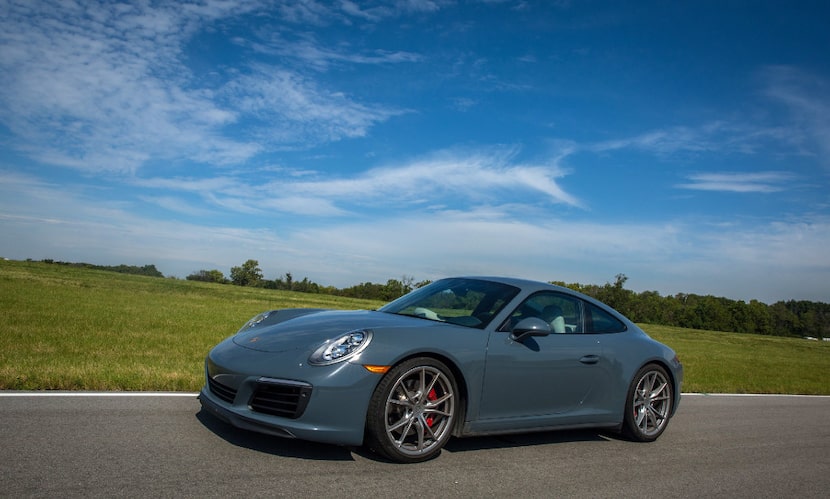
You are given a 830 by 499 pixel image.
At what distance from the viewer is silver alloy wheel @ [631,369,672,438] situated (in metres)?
6.02

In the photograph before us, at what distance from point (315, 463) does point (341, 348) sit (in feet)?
2.54

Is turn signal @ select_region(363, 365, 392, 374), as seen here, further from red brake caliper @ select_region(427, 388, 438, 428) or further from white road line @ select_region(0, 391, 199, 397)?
white road line @ select_region(0, 391, 199, 397)

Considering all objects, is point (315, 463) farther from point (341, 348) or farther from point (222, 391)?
point (222, 391)

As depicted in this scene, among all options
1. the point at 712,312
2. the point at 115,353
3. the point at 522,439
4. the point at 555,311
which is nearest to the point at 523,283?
the point at 555,311

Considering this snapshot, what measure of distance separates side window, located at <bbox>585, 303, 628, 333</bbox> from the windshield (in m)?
0.92

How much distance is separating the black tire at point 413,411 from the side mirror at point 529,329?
0.73m

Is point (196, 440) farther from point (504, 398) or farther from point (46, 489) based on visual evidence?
point (504, 398)

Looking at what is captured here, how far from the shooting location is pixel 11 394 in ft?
18.0

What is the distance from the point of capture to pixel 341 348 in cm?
434

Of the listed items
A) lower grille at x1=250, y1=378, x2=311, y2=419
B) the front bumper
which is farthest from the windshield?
lower grille at x1=250, y1=378, x2=311, y2=419

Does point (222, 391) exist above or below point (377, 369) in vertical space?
below

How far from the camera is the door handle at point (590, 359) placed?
217 inches

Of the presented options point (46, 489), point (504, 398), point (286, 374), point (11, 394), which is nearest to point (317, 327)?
point (286, 374)

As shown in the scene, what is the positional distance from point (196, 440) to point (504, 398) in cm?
232
